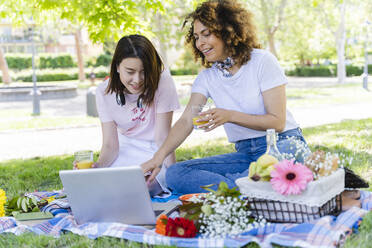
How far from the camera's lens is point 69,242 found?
3.02 meters

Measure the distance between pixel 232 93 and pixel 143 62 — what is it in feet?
2.30

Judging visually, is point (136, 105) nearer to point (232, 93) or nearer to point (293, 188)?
point (232, 93)

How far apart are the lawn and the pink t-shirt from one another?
128 cm

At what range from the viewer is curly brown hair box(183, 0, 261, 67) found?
3559mm

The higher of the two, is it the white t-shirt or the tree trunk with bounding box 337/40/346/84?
the white t-shirt

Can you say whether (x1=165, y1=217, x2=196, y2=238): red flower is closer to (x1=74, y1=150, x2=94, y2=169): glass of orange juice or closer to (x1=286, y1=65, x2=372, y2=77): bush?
(x1=74, y1=150, x2=94, y2=169): glass of orange juice

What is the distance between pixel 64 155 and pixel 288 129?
182 inches

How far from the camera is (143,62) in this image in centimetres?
368

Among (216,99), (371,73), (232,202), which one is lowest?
(371,73)

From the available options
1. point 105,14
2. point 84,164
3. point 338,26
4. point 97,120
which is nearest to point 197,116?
point 84,164

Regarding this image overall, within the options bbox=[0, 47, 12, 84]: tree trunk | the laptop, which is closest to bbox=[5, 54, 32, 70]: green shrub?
bbox=[0, 47, 12, 84]: tree trunk

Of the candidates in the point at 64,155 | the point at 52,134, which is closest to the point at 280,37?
the point at 52,134

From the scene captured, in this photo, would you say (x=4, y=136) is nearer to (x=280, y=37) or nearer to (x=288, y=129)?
(x=288, y=129)

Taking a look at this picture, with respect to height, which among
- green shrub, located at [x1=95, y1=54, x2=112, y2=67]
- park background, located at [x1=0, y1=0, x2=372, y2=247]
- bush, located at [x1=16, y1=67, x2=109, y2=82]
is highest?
park background, located at [x1=0, y1=0, x2=372, y2=247]
